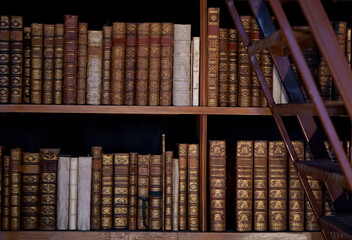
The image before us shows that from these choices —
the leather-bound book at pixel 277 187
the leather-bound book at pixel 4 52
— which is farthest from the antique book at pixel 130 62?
the leather-bound book at pixel 277 187

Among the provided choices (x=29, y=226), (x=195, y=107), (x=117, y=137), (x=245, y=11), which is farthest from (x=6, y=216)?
(x=245, y=11)

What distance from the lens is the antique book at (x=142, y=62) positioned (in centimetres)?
160

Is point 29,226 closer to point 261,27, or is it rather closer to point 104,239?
Result: point 104,239

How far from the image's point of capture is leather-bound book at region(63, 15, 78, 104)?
1589 mm

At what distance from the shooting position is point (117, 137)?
Result: 6.43 feet

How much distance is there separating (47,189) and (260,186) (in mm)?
771

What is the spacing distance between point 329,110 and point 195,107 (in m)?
0.54

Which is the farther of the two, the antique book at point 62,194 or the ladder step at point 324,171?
the antique book at point 62,194

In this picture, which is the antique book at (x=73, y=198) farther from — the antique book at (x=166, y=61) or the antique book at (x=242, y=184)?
the antique book at (x=242, y=184)

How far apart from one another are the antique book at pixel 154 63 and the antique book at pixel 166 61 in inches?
0.6

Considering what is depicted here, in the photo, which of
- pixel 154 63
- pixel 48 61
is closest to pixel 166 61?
pixel 154 63

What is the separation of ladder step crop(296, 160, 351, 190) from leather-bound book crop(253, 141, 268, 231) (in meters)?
0.27

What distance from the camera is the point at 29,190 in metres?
1.60

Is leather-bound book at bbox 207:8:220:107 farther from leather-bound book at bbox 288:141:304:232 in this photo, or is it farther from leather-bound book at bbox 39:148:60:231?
leather-bound book at bbox 39:148:60:231
